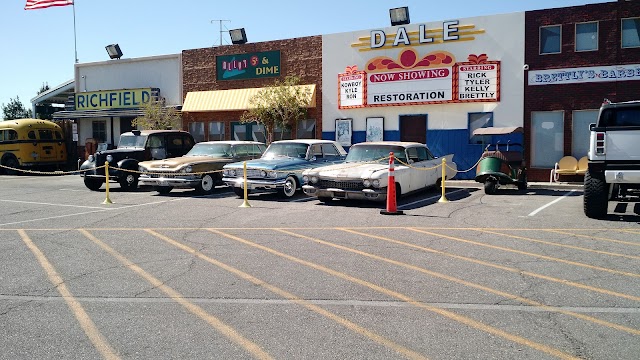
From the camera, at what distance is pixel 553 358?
3957 mm

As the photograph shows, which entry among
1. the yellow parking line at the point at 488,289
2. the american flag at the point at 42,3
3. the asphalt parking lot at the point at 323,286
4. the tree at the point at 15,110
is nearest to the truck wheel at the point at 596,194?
the asphalt parking lot at the point at 323,286

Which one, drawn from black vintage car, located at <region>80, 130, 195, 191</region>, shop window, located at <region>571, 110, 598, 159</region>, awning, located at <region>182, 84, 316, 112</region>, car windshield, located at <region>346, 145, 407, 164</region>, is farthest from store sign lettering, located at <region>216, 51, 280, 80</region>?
shop window, located at <region>571, 110, 598, 159</region>

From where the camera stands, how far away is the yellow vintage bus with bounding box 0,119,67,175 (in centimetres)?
2609

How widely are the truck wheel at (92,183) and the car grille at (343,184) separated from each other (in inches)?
333

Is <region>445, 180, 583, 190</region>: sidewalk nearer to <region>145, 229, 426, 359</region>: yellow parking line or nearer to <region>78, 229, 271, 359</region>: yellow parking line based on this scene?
<region>145, 229, 426, 359</region>: yellow parking line

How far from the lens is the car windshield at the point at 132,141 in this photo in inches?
697

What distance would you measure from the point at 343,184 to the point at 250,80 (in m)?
13.5

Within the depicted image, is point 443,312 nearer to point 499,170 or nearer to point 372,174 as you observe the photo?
point 372,174

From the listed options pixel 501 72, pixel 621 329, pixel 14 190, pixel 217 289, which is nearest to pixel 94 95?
pixel 14 190

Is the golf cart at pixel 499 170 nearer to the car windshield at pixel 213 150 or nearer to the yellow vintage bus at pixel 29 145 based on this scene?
the car windshield at pixel 213 150

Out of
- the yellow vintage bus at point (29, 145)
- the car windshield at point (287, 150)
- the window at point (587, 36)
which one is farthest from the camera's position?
the yellow vintage bus at point (29, 145)

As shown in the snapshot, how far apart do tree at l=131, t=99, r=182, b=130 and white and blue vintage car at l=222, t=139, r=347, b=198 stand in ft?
37.8

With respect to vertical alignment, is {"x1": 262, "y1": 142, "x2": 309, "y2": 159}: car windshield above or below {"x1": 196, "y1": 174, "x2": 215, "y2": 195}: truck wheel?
above

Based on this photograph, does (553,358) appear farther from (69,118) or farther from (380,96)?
(69,118)
